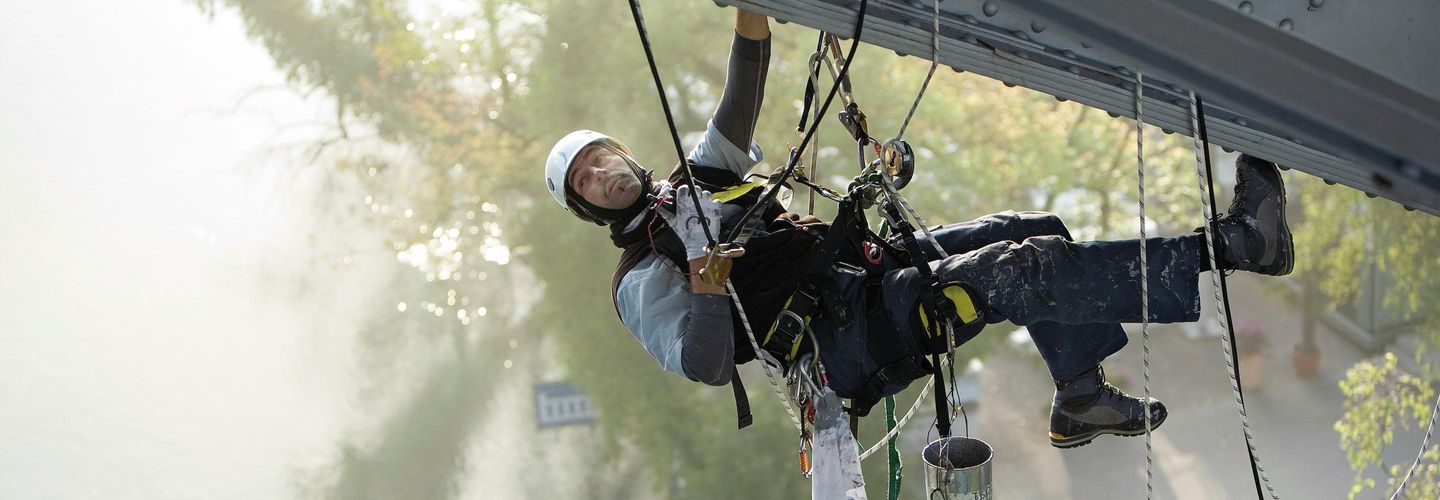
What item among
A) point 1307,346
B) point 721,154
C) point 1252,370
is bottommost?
point 721,154

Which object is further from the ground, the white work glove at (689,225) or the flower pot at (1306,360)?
the flower pot at (1306,360)

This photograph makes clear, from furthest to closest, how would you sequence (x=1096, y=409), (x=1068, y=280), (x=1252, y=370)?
(x=1252, y=370) < (x=1096, y=409) < (x=1068, y=280)

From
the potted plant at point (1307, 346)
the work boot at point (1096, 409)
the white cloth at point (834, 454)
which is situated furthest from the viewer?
the potted plant at point (1307, 346)

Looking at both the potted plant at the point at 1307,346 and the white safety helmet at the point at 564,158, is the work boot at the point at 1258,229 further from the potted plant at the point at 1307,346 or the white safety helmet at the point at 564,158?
the potted plant at the point at 1307,346

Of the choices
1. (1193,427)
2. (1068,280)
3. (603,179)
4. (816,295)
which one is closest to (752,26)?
(603,179)

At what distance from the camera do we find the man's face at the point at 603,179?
221 centimetres

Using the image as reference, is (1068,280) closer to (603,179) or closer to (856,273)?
(856,273)

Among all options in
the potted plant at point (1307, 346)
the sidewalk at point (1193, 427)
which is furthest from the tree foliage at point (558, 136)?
the sidewalk at point (1193, 427)

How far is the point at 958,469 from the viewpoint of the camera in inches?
82.7

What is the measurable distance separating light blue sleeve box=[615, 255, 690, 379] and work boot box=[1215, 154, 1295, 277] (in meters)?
0.89

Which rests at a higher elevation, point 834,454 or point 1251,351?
point 1251,351

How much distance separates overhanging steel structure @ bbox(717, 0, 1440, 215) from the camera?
1.71 m

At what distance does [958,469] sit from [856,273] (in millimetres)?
A: 407

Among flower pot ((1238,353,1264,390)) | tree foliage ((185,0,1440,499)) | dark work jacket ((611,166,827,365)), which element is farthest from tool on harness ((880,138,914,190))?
flower pot ((1238,353,1264,390))
